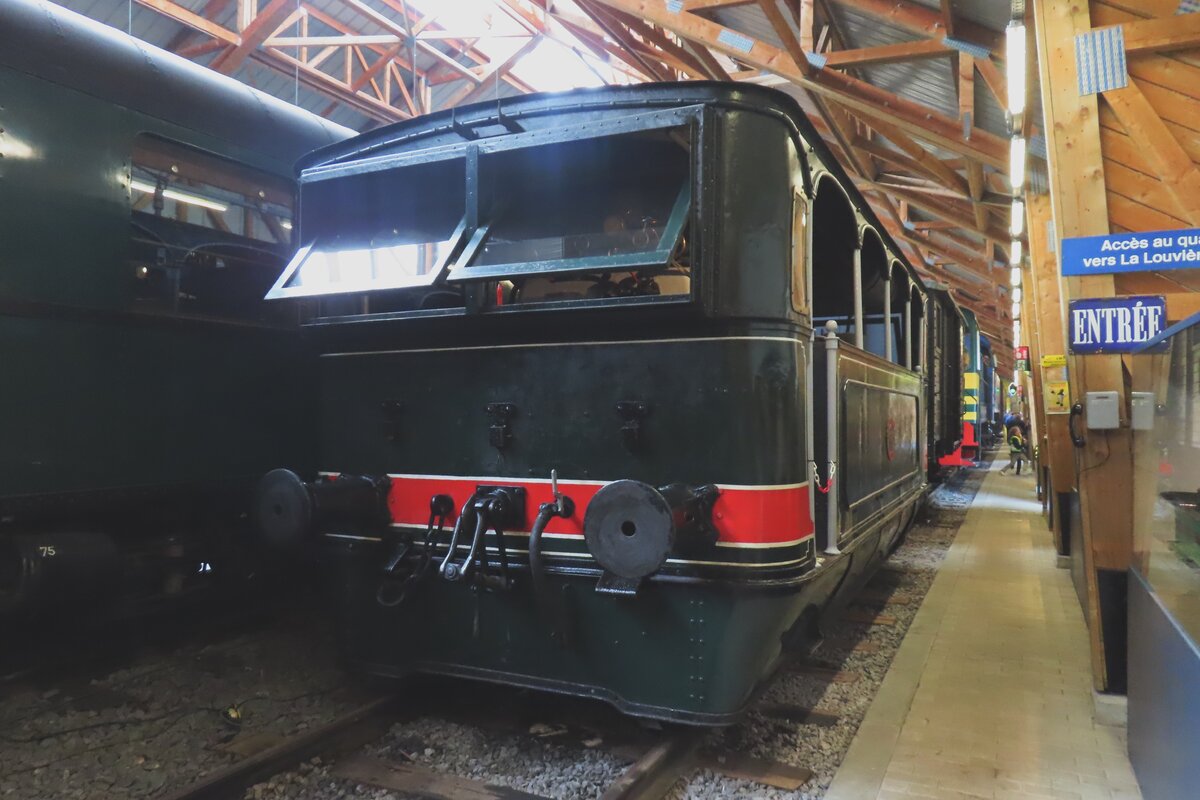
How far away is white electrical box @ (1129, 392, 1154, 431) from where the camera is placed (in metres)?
3.49

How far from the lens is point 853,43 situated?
31.6 feet

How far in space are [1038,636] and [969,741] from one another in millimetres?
2195

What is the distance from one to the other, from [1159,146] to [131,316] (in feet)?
17.4

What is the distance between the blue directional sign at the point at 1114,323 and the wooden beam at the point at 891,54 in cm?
445

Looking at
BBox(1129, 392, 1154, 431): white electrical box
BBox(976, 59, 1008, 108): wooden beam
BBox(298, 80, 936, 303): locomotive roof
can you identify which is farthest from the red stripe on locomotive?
BBox(976, 59, 1008, 108): wooden beam

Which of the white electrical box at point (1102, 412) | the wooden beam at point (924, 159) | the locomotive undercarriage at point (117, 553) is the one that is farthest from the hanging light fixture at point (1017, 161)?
the locomotive undercarriage at point (117, 553)

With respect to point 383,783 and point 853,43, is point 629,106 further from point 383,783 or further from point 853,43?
point 853,43

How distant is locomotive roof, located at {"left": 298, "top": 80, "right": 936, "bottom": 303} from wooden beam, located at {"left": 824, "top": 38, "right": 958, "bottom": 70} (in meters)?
4.79

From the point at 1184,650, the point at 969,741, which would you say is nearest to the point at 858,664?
the point at 969,741

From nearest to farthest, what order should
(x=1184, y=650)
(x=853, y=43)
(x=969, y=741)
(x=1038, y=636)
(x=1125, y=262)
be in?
(x=1184, y=650) < (x=969, y=741) < (x=1125, y=262) < (x=1038, y=636) < (x=853, y=43)

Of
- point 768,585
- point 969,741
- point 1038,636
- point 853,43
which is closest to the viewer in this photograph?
point 768,585

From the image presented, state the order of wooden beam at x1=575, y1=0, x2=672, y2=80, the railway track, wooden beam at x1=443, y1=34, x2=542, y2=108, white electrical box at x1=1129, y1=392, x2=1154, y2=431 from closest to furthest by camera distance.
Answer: the railway track < white electrical box at x1=1129, y1=392, x2=1154, y2=431 < wooden beam at x1=575, y1=0, x2=672, y2=80 < wooden beam at x1=443, y1=34, x2=542, y2=108

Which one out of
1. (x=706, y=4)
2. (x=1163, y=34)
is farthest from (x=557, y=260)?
(x=706, y=4)

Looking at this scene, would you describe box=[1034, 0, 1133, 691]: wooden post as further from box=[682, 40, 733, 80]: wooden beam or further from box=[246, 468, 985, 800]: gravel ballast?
box=[682, 40, 733, 80]: wooden beam
